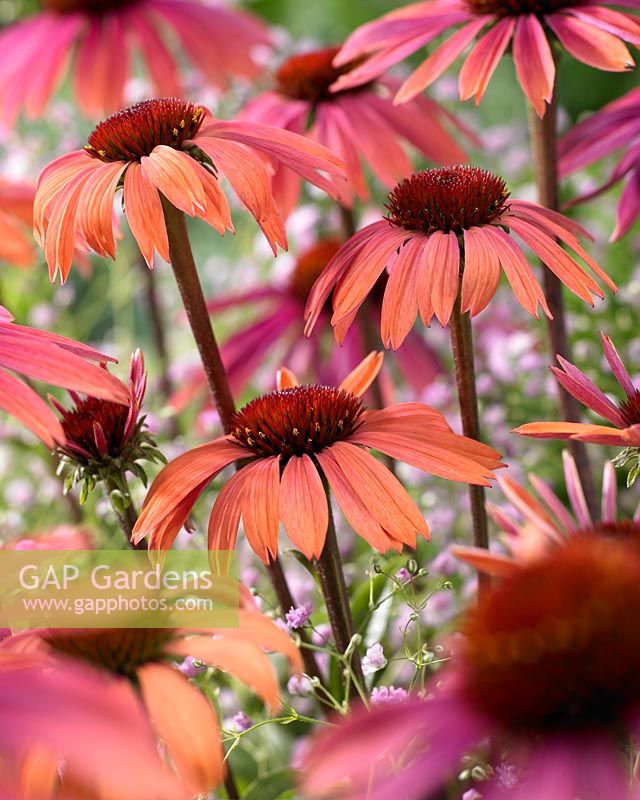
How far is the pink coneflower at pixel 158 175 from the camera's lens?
555 millimetres

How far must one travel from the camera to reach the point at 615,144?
0.80m

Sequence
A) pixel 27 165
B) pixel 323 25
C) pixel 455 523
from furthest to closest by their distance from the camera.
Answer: pixel 323 25
pixel 27 165
pixel 455 523

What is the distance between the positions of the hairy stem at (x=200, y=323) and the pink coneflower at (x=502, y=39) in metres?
0.20

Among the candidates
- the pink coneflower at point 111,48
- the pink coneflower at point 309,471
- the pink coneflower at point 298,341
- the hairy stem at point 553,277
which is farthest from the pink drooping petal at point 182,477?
the pink coneflower at point 111,48

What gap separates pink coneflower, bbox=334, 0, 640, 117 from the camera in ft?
2.22

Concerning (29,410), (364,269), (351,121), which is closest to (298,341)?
(351,121)

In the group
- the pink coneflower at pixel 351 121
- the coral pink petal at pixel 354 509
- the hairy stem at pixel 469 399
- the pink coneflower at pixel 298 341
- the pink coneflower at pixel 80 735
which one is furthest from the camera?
the pink coneflower at pixel 298 341

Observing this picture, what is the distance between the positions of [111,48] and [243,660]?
0.89 metres

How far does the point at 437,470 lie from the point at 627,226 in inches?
13.7

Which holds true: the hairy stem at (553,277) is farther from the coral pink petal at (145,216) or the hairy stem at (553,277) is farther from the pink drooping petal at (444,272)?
the coral pink petal at (145,216)

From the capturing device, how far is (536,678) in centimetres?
36

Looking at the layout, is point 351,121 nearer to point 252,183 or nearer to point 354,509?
point 252,183

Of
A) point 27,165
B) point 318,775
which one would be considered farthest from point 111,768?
point 27,165

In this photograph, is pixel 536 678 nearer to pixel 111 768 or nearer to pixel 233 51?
pixel 111 768
